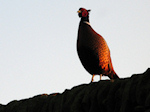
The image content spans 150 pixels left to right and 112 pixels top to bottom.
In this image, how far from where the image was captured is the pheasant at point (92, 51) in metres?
7.11

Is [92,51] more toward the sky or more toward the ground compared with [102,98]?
more toward the sky

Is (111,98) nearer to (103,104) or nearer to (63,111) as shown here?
Answer: (103,104)

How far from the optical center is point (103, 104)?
11.7 feet

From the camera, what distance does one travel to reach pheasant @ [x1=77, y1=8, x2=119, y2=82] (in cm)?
711

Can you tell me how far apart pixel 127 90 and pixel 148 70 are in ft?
1.08

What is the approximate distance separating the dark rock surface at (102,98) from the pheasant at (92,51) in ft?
7.74

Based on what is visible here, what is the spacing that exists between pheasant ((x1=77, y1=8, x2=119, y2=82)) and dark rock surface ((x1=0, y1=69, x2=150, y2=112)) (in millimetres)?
2359

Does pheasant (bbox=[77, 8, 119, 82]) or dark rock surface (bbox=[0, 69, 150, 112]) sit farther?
pheasant (bbox=[77, 8, 119, 82])

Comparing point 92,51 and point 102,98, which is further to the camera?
point 92,51

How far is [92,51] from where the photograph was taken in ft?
23.3

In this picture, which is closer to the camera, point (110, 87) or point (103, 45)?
point (110, 87)

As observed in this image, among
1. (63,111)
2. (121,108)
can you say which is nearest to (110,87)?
(121,108)

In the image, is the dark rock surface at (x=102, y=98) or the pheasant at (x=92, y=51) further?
the pheasant at (x=92, y=51)

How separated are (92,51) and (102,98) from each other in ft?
11.5
